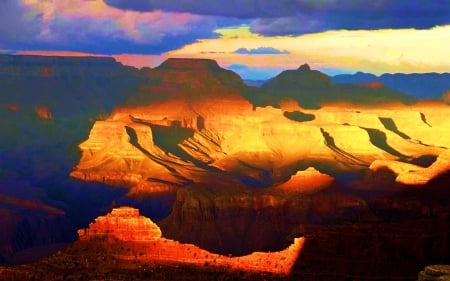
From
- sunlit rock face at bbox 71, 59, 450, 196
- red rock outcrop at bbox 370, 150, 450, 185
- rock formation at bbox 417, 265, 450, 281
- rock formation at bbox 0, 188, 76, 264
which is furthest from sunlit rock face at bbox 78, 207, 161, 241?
sunlit rock face at bbox 71, 59, 450, 196

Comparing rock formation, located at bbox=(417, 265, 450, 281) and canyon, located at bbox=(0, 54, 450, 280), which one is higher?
rock formation, located at bbox=(417, 265, 450, 281)

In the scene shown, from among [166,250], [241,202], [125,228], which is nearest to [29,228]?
[241,202]

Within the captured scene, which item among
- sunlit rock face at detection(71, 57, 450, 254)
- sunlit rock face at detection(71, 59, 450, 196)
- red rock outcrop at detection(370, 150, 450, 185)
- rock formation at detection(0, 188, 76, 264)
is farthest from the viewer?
sunlit rock face at detection(71, 59, 450, 196)

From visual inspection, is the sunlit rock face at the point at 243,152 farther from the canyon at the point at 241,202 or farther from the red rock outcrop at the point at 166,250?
the red rock outcrop at the point at 166,250

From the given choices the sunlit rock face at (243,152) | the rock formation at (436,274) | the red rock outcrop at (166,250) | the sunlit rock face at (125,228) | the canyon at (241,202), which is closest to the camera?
the rock formation at (436,274)

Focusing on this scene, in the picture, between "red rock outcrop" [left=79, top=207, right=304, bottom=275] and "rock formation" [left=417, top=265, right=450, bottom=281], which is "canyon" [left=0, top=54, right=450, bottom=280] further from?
"rock formation" [left=417, top=265, right=450, bottom=281]

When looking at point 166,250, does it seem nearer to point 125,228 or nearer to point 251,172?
point 125,228

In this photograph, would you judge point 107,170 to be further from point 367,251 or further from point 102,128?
point 367,251

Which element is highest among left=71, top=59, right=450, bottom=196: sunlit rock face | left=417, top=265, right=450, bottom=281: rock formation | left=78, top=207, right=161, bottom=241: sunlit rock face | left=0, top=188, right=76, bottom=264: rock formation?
left=417, top=265, right=450, bottom=281: rock formation

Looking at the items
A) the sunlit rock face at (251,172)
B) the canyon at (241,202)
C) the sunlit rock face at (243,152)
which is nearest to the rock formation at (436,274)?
the canyon at (241,202)

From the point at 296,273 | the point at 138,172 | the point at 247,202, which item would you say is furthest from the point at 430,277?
the point at 138,172

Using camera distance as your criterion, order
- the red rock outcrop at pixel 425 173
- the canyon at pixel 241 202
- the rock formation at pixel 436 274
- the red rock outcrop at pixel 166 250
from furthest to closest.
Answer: the red rock outcrop at pixel 425 173
the canyon at pixel 241 202
the red rock outcrop at pixel 166 250
the rock formation at pixel 436 274
